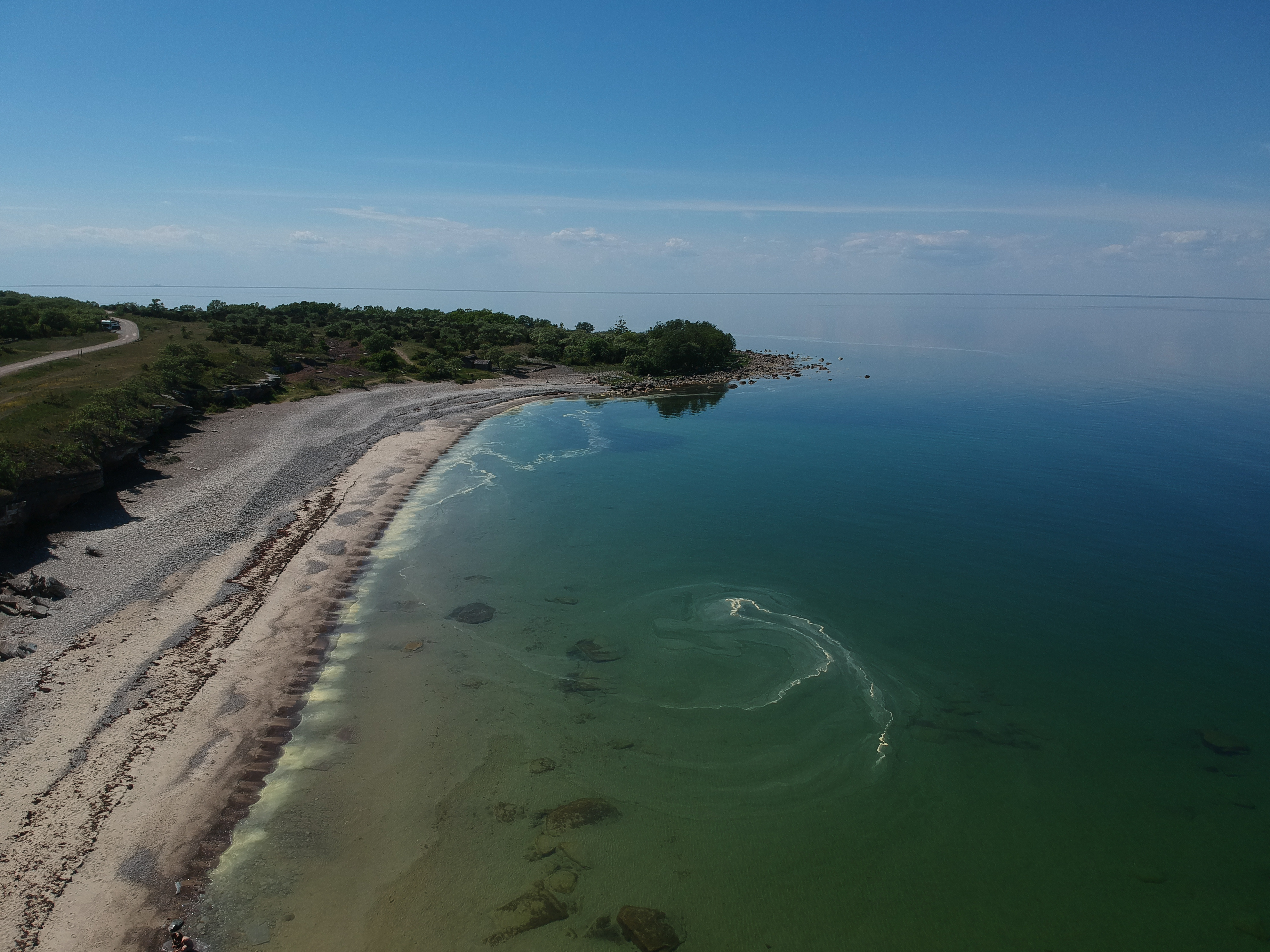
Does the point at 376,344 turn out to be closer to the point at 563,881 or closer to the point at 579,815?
the point at 579,815

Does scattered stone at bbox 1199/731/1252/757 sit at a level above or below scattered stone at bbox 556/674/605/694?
above

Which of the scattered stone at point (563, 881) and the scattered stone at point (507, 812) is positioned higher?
the scattered stone at point (507, 812)

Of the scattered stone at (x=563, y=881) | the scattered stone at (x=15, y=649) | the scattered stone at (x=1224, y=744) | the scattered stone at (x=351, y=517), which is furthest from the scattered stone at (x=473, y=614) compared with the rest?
the scattered stone at (x=1224, y=744)

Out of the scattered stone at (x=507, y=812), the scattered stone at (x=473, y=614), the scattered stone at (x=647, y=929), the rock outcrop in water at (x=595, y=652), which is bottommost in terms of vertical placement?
the scattered stone at (x=647, y=929)

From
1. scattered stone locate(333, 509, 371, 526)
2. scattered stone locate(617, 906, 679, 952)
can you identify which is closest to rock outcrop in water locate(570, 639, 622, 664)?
scattered stone locate(617, 906, 679, 952)

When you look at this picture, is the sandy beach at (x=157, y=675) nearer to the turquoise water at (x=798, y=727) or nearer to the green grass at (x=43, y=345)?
the turquoise water at (x=798, y=727)

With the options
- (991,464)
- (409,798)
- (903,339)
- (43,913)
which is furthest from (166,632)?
(903,339)

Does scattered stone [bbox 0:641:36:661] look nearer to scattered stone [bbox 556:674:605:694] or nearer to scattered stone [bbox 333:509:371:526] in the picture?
scattered stone [bbox 333:509:371:526]
